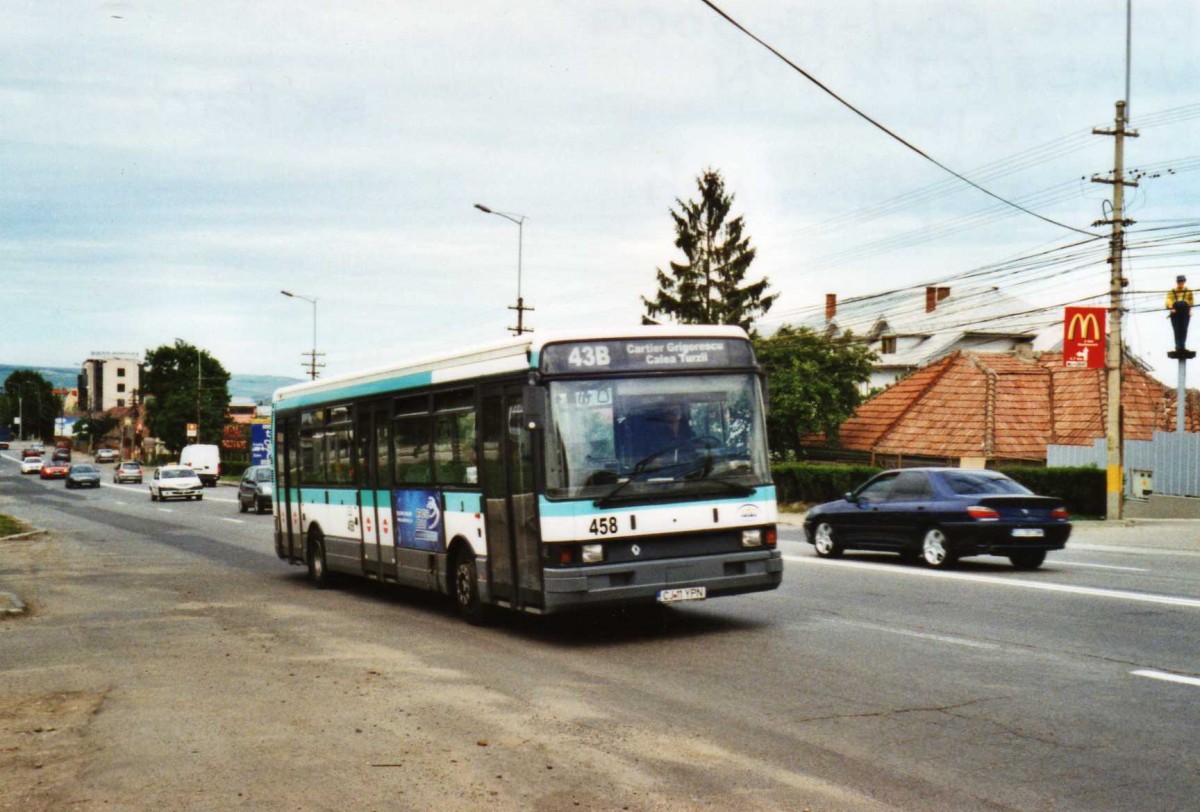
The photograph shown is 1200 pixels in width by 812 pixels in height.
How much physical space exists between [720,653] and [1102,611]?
4559mm

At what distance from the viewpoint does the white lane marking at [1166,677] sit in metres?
8.46

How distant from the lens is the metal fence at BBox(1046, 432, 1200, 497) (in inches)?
1182

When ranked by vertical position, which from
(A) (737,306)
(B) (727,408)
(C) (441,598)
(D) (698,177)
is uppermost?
(D) (698,177)

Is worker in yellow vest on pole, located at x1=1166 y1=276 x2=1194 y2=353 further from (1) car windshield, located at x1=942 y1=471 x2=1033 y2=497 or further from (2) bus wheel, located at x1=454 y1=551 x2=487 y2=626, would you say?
(2) bus wheel, located at x1=454 y1=551 x2=487 y2=626

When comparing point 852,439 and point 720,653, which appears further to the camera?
point 852,439

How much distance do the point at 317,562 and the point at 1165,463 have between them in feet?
75.7

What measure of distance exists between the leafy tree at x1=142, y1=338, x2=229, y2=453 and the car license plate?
Answer: 97.7 m

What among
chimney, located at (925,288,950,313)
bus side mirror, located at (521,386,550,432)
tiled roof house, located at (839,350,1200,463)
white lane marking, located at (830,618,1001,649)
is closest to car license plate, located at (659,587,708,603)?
white lane marking, located at (830,618,1001,649)

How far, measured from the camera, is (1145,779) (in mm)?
6094

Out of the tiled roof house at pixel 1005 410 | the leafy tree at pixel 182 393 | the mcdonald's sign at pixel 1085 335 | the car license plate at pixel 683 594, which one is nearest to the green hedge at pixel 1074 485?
the mcdonald's sign at pixel 1085 335

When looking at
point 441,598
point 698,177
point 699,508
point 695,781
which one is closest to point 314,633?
point 441,598

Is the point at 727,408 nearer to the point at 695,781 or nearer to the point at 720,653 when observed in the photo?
the point at 720,653

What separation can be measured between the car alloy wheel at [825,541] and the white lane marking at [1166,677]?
1053cm

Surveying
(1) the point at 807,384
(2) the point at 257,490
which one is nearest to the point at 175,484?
(2) the point at 257,490
